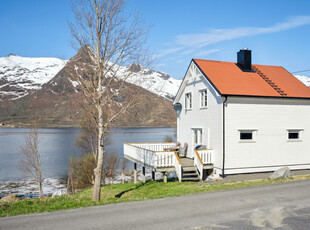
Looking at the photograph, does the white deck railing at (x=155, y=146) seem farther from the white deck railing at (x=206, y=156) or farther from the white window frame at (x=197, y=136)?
the white deck railing at (x=206, y=156)

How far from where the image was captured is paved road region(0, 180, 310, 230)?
8375mm

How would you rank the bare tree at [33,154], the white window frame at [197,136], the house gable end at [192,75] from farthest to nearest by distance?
1. the bare tree at [33,154]
2. the white window frame at [197,136]
3. the house gable end at [192,75]

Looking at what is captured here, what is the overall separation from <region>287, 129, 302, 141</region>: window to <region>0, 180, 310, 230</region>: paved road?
10.2 meters

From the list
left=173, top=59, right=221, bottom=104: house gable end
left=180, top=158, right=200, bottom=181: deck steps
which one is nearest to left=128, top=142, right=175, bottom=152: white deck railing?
left=173, top=59, right=221, bottom=104: house gable end

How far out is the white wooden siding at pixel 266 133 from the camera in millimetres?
19719

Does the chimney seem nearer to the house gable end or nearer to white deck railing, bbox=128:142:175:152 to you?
the house gable end

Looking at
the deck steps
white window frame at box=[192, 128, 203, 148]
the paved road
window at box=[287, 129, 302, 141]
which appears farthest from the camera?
white window frame at box=[192, 128, 203, 148]

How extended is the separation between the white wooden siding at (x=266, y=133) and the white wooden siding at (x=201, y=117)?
2.08ft

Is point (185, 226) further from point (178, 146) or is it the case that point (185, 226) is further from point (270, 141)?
point (178, 146)

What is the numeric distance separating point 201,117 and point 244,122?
330 centimetres

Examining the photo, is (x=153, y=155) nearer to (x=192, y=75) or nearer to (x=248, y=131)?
(x=248, y=131)

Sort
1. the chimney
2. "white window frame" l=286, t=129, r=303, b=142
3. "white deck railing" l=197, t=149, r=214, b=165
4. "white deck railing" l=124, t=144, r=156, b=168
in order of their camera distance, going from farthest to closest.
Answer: the chimney, "white window frame" l=286, t=129, r=303, b=142, "white deck railing" l=124, t=144, r=156, b=168, "white deck railing" l=197, t=149, r=214, b=165

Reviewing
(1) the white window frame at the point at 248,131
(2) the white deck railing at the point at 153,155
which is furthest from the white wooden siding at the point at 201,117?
(2) the white deck railing at the point at 153,155

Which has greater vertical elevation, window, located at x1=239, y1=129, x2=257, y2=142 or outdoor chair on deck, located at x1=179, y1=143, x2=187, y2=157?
window, located at x1=239, y1=129, x2=257, y2=142
